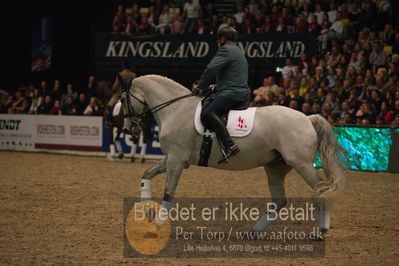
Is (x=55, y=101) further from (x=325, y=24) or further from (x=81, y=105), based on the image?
(x=325, y=24)

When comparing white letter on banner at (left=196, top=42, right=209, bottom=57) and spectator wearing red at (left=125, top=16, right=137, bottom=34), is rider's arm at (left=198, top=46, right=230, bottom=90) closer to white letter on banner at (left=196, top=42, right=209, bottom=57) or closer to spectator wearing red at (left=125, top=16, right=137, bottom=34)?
white letter on banner at (left=196, top=42, right=209, bottom=57)

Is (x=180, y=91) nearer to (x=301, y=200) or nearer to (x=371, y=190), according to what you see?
(x=301, y=200)

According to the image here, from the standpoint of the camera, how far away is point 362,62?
19156 millimetres

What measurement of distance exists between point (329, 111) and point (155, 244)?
10.9 m

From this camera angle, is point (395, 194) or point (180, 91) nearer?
point (180, 91)

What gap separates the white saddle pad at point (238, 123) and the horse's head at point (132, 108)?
1010 mm

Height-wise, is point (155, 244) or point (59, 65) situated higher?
point (59, 65)

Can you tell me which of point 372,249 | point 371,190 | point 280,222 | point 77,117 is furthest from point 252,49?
point 372,249

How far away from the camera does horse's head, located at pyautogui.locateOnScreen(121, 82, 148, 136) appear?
369 inches

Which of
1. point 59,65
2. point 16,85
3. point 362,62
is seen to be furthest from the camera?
point 16,85

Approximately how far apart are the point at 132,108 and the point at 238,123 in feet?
5.53

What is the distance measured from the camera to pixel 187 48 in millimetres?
22609

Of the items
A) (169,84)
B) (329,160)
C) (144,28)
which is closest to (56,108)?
(144,28)

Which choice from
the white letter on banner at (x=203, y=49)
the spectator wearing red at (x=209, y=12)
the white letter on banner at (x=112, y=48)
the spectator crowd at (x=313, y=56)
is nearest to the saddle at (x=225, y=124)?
the spectator crowd at (x=313, y=56)
